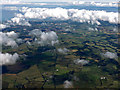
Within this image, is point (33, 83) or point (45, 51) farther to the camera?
point (45, 51)

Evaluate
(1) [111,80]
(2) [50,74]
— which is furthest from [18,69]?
(1) [111,80]

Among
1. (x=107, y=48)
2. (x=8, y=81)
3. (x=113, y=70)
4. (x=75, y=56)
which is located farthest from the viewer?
(x=107, y=48)

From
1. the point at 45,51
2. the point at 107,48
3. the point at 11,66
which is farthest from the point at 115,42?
the point at 11,66

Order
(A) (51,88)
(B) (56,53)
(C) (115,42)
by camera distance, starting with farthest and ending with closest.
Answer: (C) (115,42) < (B) (56,53) < (A) (51,88)

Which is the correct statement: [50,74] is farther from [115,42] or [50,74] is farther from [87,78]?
[115,42]

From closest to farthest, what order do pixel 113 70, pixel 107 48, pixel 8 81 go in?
pixel 8 81 → pixel 113 70 → pixel 107 48

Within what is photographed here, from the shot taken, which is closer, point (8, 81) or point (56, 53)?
point (8, 81)

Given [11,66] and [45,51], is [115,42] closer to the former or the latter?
[45,51]

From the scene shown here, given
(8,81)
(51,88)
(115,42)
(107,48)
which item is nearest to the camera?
(51,88)
